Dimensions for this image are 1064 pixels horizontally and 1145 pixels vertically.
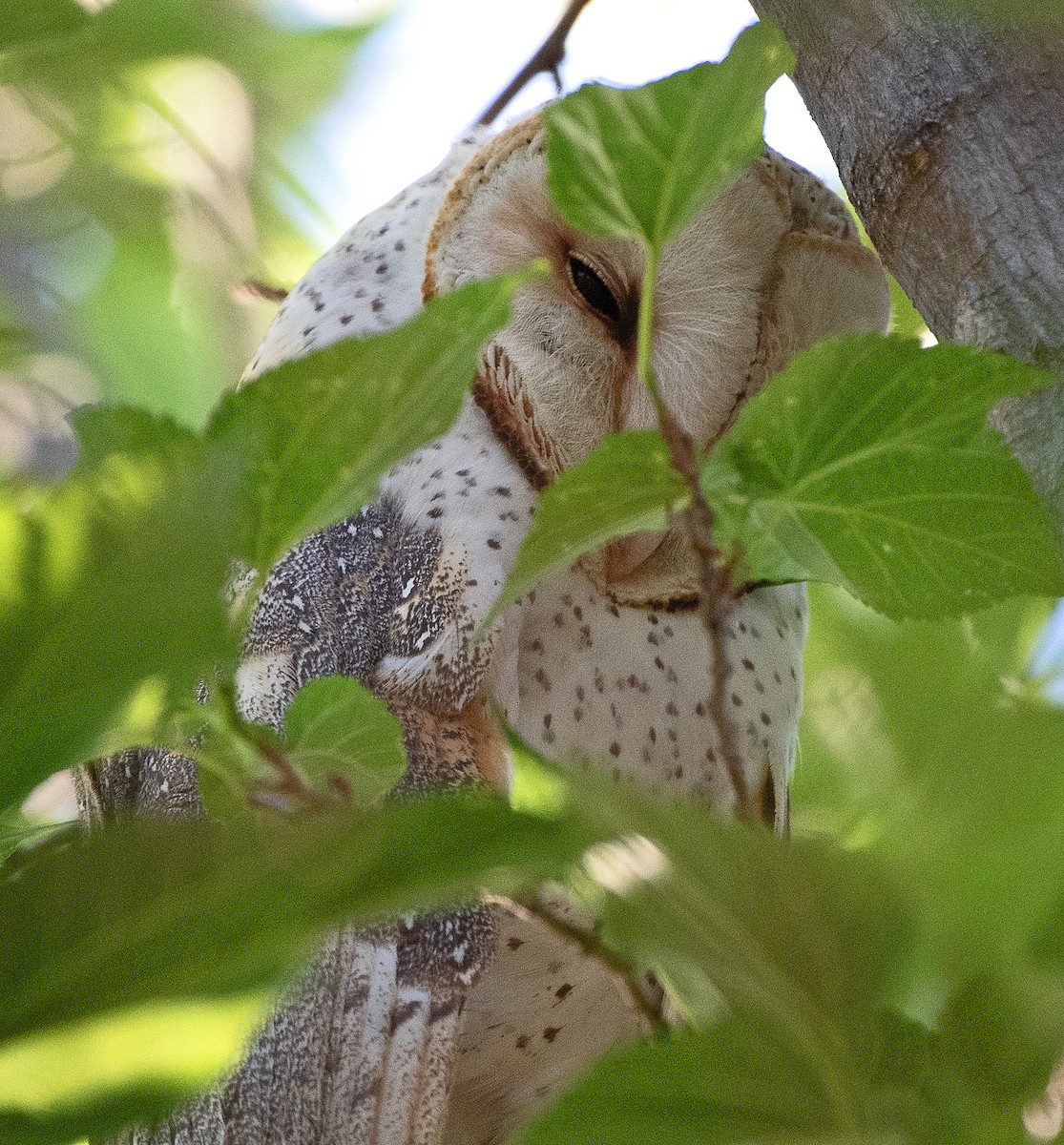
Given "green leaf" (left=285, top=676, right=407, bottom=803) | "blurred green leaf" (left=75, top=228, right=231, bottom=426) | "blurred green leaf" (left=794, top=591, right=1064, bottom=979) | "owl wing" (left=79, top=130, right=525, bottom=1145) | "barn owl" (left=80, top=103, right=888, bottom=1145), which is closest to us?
"blurred green leaf" (left=794, top=591, right=1064, bottom=979)

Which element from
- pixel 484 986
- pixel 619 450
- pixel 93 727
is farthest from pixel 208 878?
pixel 484 986

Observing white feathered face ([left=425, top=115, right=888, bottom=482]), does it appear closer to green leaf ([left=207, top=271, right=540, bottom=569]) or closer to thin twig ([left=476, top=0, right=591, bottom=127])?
thin twig ([left=476, top=0, right=591, bottom=127])

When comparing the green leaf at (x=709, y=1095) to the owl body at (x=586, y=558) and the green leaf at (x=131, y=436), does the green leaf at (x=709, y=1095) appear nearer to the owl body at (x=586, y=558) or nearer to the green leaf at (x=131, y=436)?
the green leaf at (x=131, y=436)

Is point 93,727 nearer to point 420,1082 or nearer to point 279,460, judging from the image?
point 279,460

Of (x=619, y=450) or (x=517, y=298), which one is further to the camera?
(x=517, y=298)

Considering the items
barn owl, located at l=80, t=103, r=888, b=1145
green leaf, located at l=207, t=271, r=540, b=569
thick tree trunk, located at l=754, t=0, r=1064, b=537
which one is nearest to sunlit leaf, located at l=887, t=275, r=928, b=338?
barn owl, located at l=80, t=103, r=888, b=1145

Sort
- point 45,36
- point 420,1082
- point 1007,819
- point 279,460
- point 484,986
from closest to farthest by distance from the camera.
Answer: point 1007,819 < point 279,460 < point 45,36 < point 420,1082 < point 484,986
